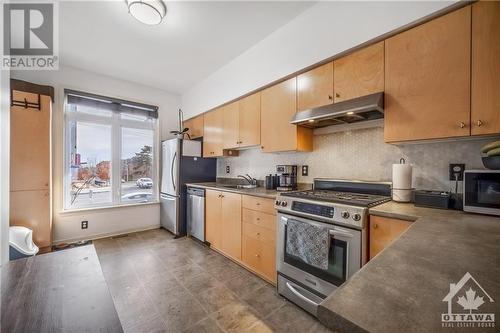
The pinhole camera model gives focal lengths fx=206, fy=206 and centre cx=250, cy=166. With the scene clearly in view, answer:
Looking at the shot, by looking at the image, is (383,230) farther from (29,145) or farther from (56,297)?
(29,145)

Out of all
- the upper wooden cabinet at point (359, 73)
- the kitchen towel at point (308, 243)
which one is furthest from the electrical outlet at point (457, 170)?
the kitchen towel at point (308, 243)

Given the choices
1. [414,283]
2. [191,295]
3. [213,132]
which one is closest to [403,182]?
[414,283]

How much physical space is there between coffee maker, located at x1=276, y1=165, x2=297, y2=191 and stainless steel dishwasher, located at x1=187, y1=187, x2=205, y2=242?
1.27 metres

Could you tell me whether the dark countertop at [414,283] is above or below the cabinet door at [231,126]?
below

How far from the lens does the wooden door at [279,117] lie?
221cm

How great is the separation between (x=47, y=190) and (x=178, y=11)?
276 cm

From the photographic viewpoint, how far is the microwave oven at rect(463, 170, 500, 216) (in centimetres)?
122

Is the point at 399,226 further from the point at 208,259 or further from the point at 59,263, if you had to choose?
the point at 208,259

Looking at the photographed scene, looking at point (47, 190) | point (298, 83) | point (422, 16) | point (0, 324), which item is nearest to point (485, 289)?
point (0, 324)

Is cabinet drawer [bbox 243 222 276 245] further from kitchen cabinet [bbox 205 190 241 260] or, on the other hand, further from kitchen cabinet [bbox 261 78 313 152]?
kitchen cabinet [bbox 261 78 313 152]

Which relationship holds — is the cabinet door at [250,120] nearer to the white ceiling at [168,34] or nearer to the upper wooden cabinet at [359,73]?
the white ceiling at [168,34]

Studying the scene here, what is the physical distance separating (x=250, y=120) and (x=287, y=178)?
0.90 m

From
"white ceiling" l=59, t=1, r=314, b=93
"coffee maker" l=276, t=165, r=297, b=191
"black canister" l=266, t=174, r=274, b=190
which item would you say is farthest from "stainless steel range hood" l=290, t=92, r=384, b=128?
"white ceiling" l=59, t=1, r=314, b=93

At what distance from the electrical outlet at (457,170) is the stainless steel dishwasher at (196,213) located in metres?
2.75
